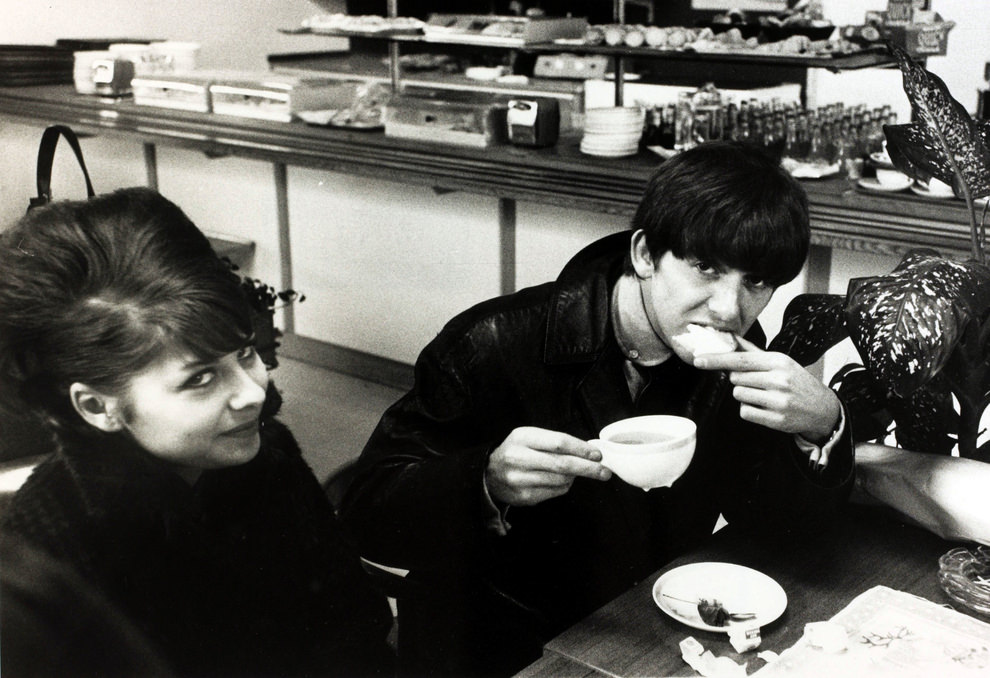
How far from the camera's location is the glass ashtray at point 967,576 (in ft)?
3.85

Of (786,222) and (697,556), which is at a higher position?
(786,222)

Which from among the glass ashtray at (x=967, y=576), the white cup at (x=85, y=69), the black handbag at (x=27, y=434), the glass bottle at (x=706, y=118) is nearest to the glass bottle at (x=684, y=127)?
the glass bottle at (x=706, y=118)

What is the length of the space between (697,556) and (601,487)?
281 mm

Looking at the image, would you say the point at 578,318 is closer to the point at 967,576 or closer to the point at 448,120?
the point at 967,576

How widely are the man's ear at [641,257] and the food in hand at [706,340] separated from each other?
0.49ft

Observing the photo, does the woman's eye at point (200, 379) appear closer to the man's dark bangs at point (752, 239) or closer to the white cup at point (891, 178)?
the man's dark bangs at point (752, 239)

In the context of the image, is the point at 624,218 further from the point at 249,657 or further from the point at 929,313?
the point at 249,657

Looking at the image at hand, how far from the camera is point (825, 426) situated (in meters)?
1.31

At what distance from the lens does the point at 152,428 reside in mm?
922

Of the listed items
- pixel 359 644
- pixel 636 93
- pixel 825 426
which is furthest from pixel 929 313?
pixel 636 93

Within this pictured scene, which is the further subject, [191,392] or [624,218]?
[624,218]

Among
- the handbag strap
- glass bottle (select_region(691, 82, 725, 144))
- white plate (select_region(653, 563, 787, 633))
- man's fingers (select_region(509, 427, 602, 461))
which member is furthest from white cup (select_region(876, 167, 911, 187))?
the handbag strap

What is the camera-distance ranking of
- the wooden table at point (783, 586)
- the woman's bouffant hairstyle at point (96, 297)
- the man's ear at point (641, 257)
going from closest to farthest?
the woman's bouffant hairstyle at point (96, 297)
the wooden table at point (783, 586)
the man's ear at point (641, 257)

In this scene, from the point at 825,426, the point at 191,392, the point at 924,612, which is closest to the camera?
the point at 191,392
